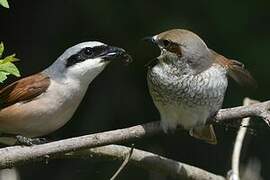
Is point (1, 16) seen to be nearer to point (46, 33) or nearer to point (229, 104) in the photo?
point (46, 33)

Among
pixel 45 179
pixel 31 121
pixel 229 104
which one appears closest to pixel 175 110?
pixel 31 121

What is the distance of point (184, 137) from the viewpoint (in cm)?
585

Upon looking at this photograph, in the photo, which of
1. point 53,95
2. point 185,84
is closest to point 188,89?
point 185,84

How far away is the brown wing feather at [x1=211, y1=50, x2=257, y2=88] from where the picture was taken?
3.84m

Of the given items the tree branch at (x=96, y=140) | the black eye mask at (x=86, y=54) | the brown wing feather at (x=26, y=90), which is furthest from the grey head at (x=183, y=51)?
the brown wing feather at (x=26, y=90)

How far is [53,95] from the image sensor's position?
4.09m

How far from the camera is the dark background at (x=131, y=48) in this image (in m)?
5.52

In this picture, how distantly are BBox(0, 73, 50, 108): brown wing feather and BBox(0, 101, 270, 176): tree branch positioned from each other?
0.59 metres

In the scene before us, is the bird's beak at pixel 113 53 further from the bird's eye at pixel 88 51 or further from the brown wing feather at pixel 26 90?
the brown wing feather at pixel 26 90

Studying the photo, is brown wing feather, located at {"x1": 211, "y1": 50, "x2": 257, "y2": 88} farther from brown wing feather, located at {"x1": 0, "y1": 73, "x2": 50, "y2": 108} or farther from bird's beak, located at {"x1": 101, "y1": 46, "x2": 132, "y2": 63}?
brown wing feather, located at {"x1": 0, "y1": 73, "x2": 50, "y2": 108}

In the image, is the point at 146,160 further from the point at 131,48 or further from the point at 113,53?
the point at 131,48

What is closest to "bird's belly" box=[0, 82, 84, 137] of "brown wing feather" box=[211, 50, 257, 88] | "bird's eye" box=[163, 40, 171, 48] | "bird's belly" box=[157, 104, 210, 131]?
"bird's belly" box=[157, 104, 210, 131]

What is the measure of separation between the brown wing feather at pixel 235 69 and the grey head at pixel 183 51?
0.11m

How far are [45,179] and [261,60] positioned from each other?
5.82 ft
